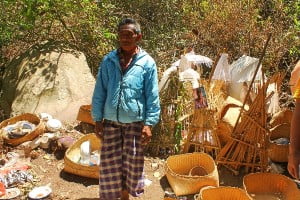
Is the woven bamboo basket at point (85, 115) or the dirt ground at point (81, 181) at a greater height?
the woven bamboo basket at point (85, 115)

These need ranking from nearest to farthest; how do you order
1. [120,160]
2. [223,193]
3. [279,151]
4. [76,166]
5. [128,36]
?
[128,36] < [120,160] < [223,193] < [76,166] < [279,151]

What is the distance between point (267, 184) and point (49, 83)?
11.6 feet

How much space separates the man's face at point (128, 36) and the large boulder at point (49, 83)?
290cm

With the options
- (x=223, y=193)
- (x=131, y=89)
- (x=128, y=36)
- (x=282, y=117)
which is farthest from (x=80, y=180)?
(x=282, y=117)

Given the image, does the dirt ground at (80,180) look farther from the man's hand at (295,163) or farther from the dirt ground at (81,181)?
the man's hand at (295,163)

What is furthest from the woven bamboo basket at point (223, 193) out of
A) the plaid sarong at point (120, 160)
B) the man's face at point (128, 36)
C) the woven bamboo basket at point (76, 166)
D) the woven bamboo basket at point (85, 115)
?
the woven bamboo basket at point (85, 115)

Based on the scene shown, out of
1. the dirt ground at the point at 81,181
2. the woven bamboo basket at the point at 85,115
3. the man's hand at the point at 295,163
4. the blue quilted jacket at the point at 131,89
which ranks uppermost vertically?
the blue quilted jacket at the point at 131,89

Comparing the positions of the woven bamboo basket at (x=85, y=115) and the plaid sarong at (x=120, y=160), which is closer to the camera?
the plaid sarong at (x=120, y=160)

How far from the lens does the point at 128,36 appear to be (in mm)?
3176

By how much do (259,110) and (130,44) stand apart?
1.86 m

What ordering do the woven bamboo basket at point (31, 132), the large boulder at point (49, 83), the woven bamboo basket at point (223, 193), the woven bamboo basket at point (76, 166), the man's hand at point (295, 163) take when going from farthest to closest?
the large boulder at point (49, 83) < the woven bamboo basket at point (31, 132) < the woven bamboo basket at point (76, 166) < the woven bamboo basket at point (223, 193) < the man's hand at point (295, 163)

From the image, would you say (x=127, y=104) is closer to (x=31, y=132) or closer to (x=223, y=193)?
(x=223, y=193)

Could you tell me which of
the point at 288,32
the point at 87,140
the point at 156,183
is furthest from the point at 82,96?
the point at 288,32

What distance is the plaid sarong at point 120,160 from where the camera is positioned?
3.43 m
